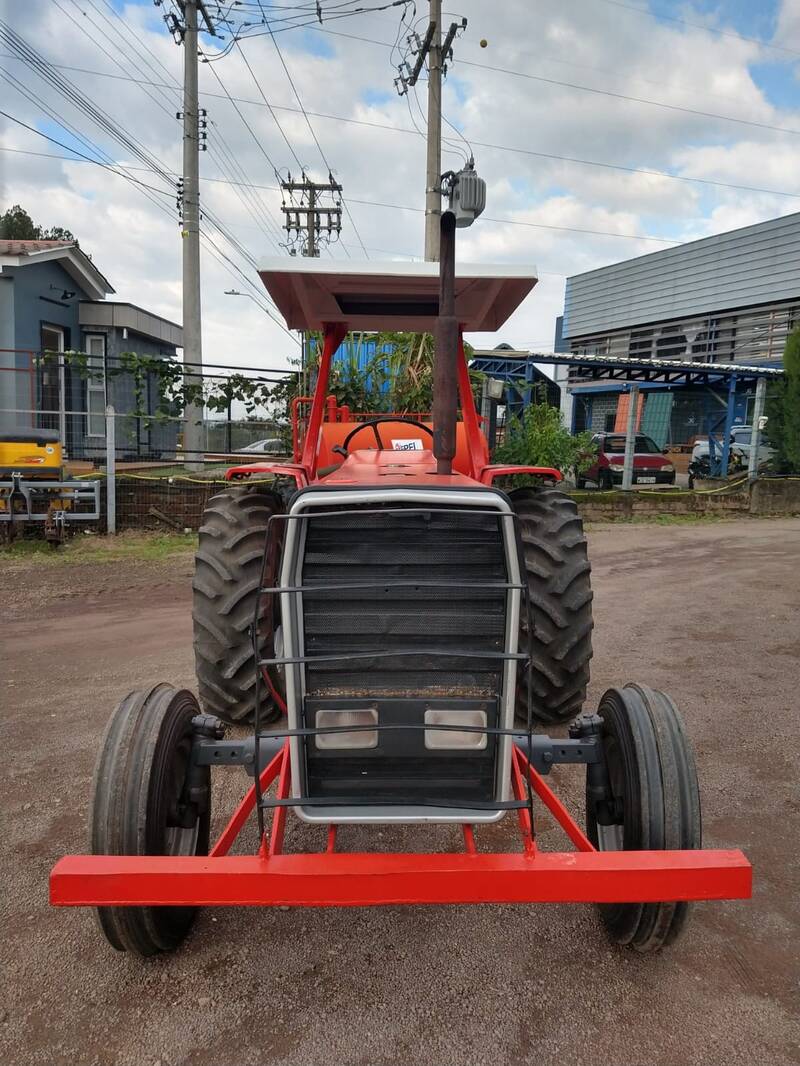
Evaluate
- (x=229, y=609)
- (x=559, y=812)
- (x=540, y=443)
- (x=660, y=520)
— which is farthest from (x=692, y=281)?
(x=559, y=812)

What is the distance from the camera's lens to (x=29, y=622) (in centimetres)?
611

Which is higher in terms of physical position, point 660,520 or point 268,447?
point 268,447

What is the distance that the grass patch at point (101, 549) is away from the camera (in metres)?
8.35

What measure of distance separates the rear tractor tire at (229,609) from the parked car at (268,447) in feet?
25.5

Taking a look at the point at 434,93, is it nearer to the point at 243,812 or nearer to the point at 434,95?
the point at 434,95

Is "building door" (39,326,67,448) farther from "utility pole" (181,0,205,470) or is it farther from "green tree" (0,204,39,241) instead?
"green tree" (0,204,39,241)

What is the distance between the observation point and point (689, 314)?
84.0ft

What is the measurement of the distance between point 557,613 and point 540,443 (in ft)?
29.8

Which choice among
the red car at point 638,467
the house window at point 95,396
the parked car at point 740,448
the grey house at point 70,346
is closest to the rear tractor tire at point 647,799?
the house window at point 95,396

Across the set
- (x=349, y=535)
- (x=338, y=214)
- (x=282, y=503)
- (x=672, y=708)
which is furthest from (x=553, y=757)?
(x=338, y=214)

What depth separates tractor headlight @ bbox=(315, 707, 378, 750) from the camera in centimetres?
219

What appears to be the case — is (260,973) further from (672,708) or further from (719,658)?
(719,658)

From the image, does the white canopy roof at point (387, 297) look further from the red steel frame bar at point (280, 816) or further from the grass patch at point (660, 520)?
the grass patch at point (660, 520)

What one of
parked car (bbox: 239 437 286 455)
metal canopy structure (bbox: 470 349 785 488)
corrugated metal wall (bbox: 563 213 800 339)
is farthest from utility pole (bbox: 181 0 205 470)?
corrugated metal wall (bbox: 563 213 800 339)
